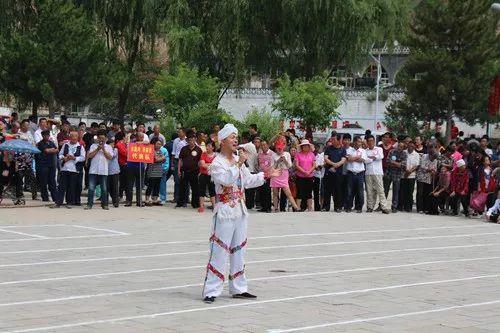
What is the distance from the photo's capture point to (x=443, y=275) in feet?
47.0

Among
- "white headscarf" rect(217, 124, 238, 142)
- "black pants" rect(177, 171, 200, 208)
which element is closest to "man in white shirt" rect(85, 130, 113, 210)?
"black pants" rect(177, 171, 200, 208)

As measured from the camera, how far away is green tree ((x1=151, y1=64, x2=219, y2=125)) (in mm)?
35688

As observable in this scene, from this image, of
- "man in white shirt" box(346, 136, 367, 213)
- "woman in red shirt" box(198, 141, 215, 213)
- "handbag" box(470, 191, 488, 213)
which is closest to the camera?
"woman in red shirt" box(198, 141, 215, 213)

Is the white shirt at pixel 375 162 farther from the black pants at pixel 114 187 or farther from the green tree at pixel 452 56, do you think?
the green tree at pixel 452 56

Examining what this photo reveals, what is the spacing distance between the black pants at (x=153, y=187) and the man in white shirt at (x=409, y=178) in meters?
5.98

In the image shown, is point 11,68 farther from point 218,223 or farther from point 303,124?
point 218,223

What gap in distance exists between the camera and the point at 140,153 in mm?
23641

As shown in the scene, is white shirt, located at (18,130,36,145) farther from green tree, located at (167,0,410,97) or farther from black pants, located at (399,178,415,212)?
green tree, located at (167,0,410,97)

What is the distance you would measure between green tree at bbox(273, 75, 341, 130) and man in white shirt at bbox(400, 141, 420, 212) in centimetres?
Answer: 1158

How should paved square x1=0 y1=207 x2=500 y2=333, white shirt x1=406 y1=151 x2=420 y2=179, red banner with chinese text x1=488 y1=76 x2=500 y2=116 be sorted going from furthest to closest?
red banner with chinese text x1=488 y1=76 x2=500 y2=116 < white shirt x1=406 y1=151 x2=420 y2=179 < paved square x1=0 y1=207 x2=500 y2=333

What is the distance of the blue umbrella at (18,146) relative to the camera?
71.6 ft

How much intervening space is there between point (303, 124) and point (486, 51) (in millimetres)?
20822

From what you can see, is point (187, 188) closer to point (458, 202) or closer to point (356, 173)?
point (356, 173)

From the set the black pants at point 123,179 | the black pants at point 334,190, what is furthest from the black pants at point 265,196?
the black pants at point 123,179
